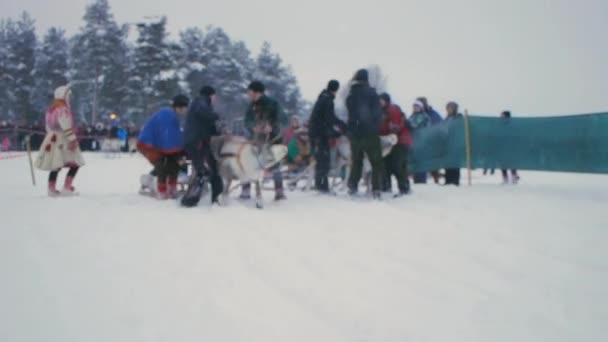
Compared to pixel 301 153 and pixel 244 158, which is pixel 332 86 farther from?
pixel 244 158

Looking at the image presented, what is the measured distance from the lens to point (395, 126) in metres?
9.68

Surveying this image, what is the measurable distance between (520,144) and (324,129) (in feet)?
14.7

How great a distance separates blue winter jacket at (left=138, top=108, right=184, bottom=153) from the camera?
8633 mm

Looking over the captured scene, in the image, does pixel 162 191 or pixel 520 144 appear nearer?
pixel 162 191

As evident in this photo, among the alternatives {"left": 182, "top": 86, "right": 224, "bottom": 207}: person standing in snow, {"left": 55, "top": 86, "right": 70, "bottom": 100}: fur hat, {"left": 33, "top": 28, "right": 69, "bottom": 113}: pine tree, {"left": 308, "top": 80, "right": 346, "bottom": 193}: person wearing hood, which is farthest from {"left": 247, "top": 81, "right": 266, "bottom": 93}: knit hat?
{"left": 33, "top": 28, "right": 69, "bottom": 113}: pine tree

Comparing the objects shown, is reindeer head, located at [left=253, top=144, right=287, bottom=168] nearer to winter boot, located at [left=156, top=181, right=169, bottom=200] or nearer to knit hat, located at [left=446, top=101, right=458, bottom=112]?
winter boot, located at [left=156, top=181, right=169, bottom=200]

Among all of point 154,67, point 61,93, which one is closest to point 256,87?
point 61,93

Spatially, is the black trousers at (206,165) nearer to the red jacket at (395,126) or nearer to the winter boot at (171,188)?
the winter boot at (171,188)

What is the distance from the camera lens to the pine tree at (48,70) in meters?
56.7

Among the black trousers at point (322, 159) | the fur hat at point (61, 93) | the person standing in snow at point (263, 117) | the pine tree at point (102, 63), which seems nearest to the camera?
the person standing in snow at point (263, 117)

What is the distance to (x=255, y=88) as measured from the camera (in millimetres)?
8461

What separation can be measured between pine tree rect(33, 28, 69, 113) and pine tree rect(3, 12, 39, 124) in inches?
30.3

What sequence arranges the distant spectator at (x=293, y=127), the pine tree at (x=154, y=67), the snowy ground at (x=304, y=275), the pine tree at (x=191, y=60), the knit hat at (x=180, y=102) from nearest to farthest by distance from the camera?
1. the snowy ground at (x=304, y=275)
2. the knit hat at (x=180, y=102)
3. the distant spectator at (x=293, y=127)
4. the pine tree at (x=154, y=67)
5. the pine tree at (x=191, y=60)

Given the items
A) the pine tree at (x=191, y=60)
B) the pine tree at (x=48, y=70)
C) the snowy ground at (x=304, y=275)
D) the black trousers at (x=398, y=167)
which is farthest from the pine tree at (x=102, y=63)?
the snowy ground at (x=304, y=275)
